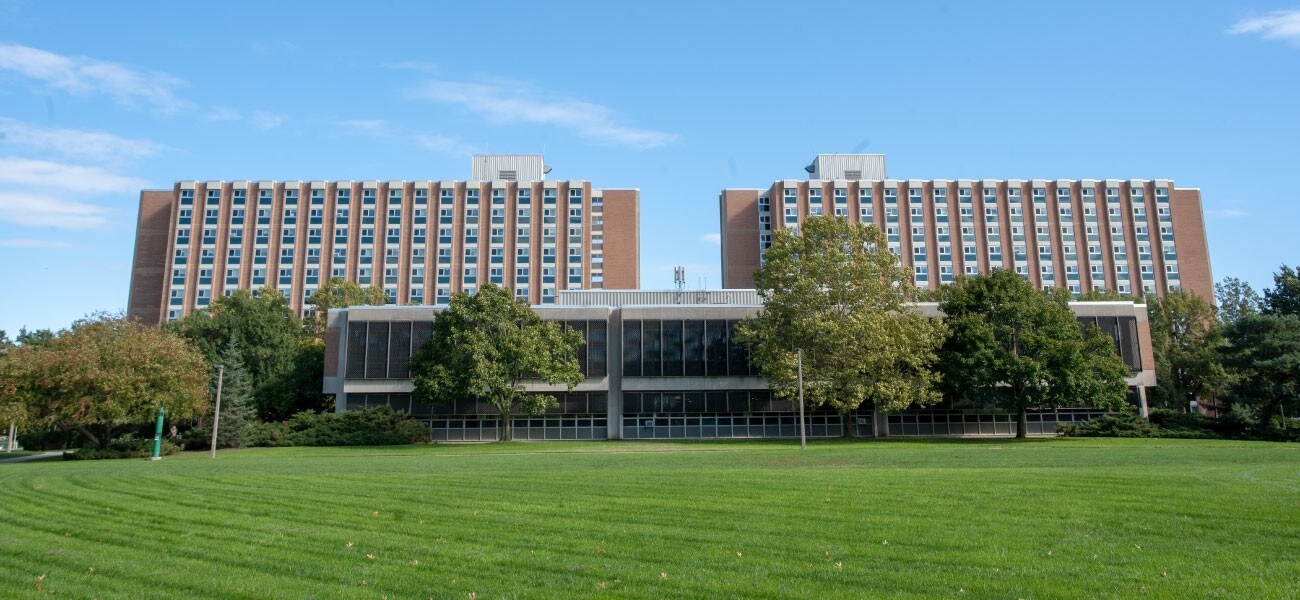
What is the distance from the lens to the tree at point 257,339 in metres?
66.1

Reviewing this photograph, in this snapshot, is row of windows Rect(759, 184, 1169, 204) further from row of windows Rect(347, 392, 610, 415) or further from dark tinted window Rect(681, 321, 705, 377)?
row of windows Rect(347, 392, 610, 415)

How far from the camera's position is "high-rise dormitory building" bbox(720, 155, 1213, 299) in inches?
4328

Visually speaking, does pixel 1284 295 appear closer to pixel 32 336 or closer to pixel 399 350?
pixel 399 350

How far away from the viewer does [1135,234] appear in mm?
110562

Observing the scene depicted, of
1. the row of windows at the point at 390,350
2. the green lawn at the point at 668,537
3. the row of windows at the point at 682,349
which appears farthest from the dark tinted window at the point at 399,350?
the green lawn at the point at 668,537

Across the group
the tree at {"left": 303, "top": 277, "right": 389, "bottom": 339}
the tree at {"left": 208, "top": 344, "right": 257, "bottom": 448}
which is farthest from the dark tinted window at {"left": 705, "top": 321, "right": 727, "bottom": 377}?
the tree at {"left": 303, "top": 277, "right": 389, "bottom": 339}

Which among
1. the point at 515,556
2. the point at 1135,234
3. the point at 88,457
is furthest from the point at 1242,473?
the point at 1135,234

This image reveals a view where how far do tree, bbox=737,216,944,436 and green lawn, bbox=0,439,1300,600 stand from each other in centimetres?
3132

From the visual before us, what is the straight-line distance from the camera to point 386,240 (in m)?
111

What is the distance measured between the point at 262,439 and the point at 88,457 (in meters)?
11.2

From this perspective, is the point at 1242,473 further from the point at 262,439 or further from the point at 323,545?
the point at 262,439

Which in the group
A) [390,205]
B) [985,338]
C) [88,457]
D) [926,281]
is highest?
[390,205]

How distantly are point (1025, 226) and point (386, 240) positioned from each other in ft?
272

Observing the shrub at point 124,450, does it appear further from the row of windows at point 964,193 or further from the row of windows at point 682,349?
the row of windows at point 964,193
